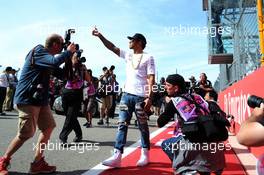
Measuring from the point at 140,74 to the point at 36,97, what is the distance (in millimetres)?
1459

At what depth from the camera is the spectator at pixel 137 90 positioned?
521 centimetres

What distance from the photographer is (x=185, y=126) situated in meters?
3.78

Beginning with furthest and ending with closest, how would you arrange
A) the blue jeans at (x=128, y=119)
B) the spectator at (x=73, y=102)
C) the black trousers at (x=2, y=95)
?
the black trousers at (x=2, y=95)
the spectator at (x=73, y=102)
the blue jeans at (x=128, y=119)

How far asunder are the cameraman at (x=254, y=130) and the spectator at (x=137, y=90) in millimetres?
3561

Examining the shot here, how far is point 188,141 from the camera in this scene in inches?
152

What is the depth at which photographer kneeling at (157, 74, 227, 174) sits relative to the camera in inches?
146

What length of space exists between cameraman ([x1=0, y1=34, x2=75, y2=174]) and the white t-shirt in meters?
1.03

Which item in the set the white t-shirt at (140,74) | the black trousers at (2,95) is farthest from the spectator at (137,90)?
the black trousers at (2,95)

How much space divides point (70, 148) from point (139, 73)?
225 centimetres

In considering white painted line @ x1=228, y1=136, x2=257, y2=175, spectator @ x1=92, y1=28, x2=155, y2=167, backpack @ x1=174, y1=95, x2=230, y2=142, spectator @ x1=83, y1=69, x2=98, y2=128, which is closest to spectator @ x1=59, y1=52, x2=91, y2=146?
spectator @ x1=92, y1=28, x2=155, y2=167

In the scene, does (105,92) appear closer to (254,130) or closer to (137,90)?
(137,90)

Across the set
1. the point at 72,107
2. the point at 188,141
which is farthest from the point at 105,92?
the point at 188,141

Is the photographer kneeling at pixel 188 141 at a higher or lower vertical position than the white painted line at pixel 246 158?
higher

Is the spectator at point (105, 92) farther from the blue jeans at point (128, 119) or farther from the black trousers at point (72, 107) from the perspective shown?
the blue jeans at point (128, 119)
